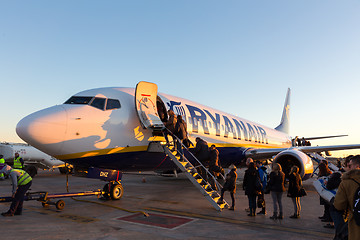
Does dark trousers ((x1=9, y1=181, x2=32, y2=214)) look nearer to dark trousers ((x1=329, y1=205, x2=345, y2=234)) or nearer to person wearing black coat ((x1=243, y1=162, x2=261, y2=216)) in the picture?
person wearing black coat ((x1=243, y1=162, x2=261, y2=216))

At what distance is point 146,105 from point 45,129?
324 cm

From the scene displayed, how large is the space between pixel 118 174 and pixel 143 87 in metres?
3.12

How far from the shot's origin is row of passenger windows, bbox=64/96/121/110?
8.52 metres

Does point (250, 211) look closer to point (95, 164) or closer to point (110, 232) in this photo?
point (110, 232)

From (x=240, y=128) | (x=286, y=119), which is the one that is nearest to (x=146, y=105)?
(x=240, y=128)

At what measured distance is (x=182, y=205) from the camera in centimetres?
887

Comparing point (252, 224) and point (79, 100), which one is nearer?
point (252, 224)

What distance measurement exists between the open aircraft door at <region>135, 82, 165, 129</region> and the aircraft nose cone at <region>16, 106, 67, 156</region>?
7.64 ft

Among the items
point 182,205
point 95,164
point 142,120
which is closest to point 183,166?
point 182,205

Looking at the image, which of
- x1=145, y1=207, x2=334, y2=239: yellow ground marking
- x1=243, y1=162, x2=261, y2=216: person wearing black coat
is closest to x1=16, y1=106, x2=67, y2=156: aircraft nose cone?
x1=145, y1=207, x2=334, y2=239: yellow ground marking

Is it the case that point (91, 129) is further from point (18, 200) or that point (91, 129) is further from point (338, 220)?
point (338, 220)

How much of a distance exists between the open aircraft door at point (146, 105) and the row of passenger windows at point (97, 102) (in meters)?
0.71

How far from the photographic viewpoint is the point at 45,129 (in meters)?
7.12

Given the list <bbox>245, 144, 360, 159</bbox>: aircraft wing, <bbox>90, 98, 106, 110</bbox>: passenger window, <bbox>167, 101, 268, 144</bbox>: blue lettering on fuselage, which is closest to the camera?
<bbox>90, 98, 106, 110</bbox>: passenger window
